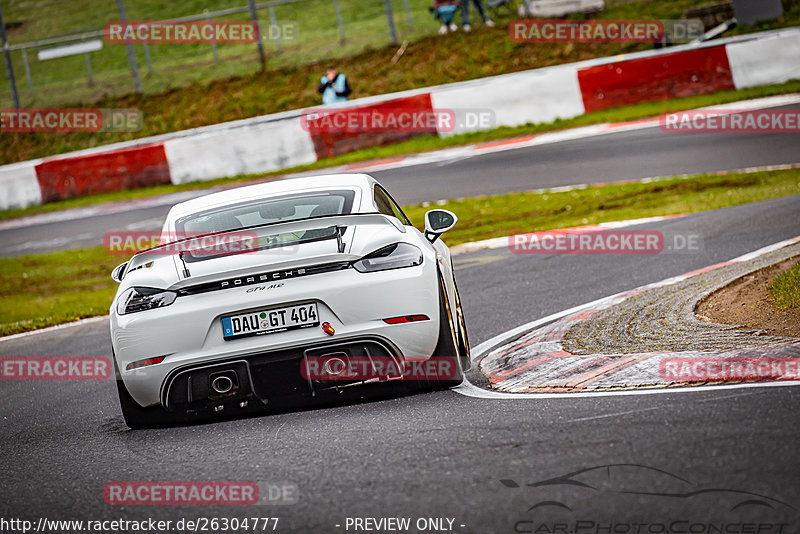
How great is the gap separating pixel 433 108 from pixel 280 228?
1446 centimetres

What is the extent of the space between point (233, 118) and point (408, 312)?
70.0ft

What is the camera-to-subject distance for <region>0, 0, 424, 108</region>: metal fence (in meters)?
24.9

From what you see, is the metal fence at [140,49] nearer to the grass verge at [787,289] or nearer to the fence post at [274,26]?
the fence post at [274,26]

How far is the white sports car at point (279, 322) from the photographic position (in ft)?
17.7

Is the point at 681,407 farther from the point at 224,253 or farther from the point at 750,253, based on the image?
the point at 750,253

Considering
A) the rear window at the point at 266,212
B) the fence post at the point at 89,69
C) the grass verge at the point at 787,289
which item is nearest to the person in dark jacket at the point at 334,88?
the fence post at the point at 89,69

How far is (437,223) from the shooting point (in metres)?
6.67

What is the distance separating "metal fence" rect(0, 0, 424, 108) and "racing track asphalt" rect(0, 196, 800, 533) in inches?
769

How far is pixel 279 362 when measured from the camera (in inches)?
213

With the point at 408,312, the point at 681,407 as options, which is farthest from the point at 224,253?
the point at 681,407

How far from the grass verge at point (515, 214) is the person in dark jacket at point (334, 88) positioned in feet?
23.5

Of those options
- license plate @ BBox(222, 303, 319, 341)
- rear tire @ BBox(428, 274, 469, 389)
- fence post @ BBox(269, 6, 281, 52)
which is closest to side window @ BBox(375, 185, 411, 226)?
rear tire @ BBox(428, 274, 469, 389)

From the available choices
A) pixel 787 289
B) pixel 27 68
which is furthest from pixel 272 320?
pixel 27 68

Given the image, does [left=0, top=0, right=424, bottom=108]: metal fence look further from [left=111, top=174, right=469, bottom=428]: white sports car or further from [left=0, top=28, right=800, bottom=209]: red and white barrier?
[left=111, top=174, right=469, bottom=428]: white sports car
